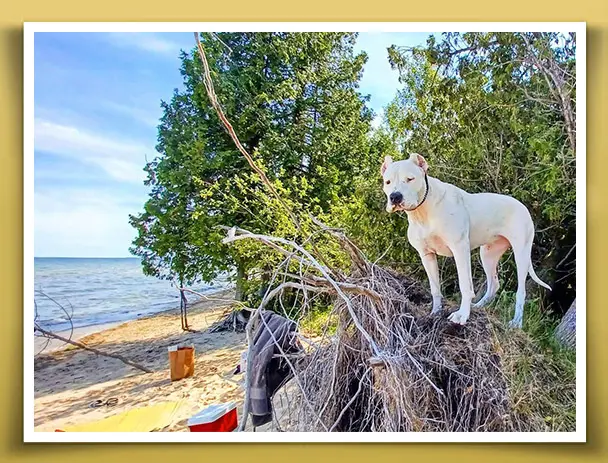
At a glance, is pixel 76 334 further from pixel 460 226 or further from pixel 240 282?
pixel 460 226

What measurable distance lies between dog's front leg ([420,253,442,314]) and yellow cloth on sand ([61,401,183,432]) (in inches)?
44.5

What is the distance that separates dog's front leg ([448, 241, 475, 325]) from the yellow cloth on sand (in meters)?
1.20

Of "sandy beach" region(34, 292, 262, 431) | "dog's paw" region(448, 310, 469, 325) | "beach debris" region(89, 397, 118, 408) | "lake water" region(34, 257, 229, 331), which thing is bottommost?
"beach debris" region(89, 397, 118, 408)

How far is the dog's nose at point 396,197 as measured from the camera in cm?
170

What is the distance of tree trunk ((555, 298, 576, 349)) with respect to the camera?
1.70 metres

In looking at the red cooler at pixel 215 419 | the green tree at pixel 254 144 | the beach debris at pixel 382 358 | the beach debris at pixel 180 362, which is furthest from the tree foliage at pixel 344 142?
the red cooler at pixel 215 419

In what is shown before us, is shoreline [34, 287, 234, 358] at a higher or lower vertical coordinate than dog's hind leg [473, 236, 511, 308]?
lower

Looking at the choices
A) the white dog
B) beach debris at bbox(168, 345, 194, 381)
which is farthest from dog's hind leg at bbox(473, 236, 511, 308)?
beach debris at bbox(168, 345, 194, 381)

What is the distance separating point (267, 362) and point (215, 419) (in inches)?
11.9

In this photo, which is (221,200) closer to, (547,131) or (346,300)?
(346,300)

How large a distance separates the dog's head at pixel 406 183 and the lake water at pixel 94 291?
3.31 feet

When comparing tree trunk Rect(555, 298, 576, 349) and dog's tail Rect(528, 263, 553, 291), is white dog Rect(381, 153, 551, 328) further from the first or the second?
tree trunk Rect(555, 298, 576, 349)

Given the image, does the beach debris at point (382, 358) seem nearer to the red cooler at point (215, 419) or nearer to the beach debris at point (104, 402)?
the red cooler at point (215, 419)

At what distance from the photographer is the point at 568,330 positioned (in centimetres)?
171
